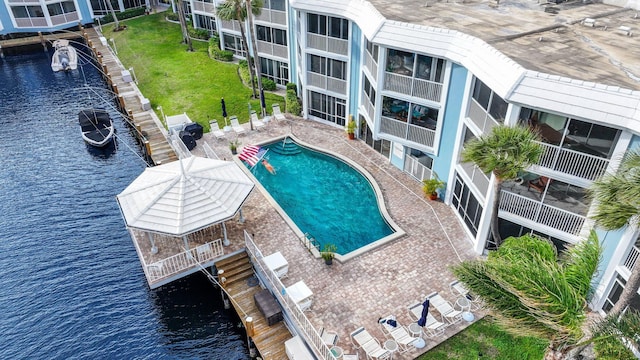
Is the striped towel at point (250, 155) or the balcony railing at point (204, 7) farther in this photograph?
the balcony railing at point (204, 7)

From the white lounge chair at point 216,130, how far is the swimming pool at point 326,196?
388 cm

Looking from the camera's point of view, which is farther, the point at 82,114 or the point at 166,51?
the point at 166,51

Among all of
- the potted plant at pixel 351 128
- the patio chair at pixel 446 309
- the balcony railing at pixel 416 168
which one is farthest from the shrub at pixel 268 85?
the patio chair at pixel 446 309

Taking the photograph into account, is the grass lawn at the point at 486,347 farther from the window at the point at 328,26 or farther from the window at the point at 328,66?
the window at the point at 328,26

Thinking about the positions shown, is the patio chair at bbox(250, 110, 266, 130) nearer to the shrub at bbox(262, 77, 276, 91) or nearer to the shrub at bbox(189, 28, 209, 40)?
the shrub at bbox(262, 77, 276, 91)

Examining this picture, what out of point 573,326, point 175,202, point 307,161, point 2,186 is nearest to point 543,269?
point 573,326

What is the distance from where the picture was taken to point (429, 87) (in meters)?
28.1

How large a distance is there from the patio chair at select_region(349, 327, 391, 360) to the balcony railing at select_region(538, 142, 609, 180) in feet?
37.9

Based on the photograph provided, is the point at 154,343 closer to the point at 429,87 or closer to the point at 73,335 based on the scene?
the point at 73,335

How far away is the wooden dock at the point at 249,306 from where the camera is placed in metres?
22.3

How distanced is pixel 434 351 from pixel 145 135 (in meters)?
30.4

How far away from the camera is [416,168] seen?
Answer: 32.5 meters

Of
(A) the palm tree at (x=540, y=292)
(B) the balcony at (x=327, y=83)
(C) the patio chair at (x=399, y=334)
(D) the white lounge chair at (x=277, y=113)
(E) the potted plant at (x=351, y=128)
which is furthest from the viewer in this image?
(D) the white lounge chair at (x=277, y=113)

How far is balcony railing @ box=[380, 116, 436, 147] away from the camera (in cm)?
2981
